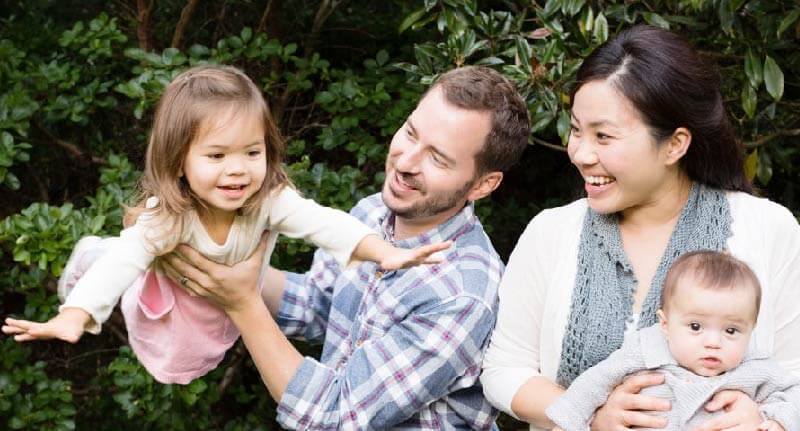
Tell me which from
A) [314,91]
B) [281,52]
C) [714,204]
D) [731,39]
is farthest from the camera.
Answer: [314,91]

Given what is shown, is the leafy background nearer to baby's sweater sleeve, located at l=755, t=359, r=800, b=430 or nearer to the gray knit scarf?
the gray knit scarf

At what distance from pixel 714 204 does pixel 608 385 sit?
531mm

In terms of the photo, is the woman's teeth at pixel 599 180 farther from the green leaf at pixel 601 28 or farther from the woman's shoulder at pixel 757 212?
the green leaf at pixel 601 28

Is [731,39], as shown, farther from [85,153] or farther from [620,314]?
[85,153]


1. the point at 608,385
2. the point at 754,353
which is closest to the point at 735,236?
the point at 754,353

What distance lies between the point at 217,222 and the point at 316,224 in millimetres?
258

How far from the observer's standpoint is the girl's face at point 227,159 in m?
2.99

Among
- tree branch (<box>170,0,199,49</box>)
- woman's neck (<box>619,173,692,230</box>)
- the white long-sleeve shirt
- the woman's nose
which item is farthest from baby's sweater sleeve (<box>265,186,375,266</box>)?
tree branch (<box>170,0,199,49</box>)

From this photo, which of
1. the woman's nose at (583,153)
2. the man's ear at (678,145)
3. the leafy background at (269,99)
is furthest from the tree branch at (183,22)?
the man's ear at (678,145)

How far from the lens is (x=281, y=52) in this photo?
464cm

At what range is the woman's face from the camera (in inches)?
116

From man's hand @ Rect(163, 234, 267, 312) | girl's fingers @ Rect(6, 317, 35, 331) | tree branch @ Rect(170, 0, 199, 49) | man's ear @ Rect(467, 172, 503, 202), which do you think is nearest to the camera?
girl's fingers @ Rect(6, 317, 35, 331)

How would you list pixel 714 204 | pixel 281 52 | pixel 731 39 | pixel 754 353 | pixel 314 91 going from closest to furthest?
pixel 754 353 → pixel 714 204 → pixel 731 39 → pixel 281 52 → pixel 314 91

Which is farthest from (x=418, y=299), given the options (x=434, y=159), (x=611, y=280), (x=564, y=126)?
(x=564, y=126)
